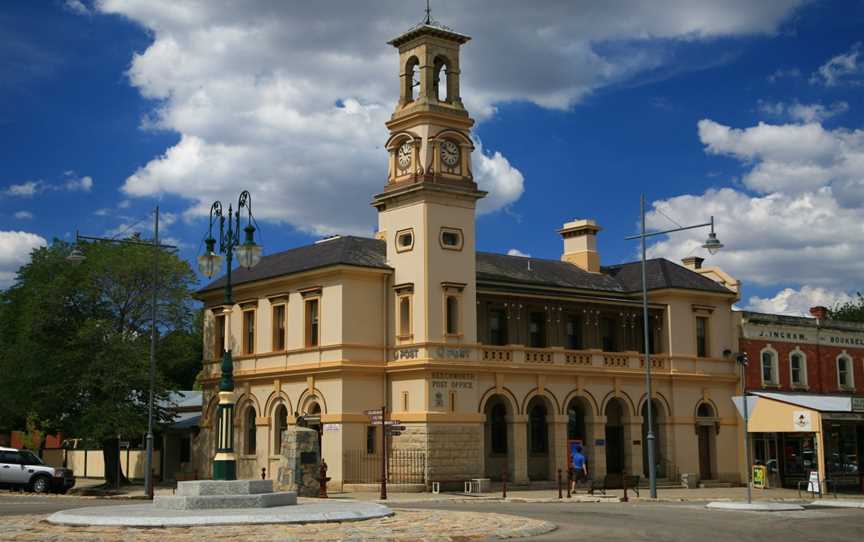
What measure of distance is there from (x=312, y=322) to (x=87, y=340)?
9.54 meters

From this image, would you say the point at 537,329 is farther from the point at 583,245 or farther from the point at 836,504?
the point at 836,504

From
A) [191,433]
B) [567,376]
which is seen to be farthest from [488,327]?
[191,433]

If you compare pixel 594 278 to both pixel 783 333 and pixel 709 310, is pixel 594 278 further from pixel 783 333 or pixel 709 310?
pixel 783 333

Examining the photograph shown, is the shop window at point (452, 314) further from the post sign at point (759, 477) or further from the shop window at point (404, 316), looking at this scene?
the post sign at point (759, 477)

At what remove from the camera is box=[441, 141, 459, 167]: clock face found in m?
44.0

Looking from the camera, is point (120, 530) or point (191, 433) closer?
point (120, 530)

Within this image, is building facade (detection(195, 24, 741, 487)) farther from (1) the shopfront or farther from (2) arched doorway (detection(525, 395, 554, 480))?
(1) the shopfront

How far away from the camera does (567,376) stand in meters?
46.3

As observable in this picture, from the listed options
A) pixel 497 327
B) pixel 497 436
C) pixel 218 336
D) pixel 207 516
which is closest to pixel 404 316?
pixel 497 327

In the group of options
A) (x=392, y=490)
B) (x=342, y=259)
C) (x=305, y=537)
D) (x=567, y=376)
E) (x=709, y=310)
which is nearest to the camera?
(x=305, y=537)

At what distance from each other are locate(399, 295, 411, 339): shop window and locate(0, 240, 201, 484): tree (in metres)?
11.2

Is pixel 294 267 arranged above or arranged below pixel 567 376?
above

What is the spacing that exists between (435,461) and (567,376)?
8012 millimetres

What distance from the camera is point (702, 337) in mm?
51438
